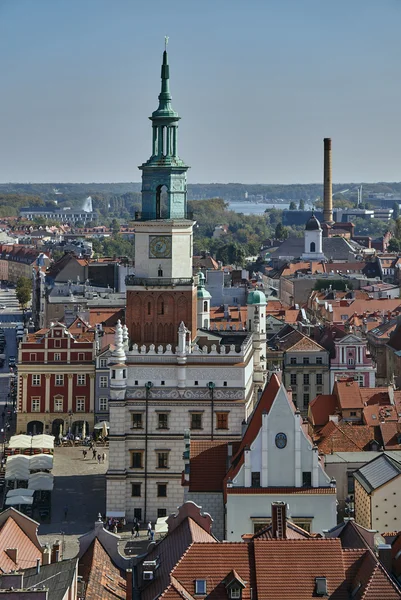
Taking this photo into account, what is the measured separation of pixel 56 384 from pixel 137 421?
19817 millimetres

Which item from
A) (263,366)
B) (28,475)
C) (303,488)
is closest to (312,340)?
(263,366)

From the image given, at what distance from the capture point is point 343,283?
12825 centimetres

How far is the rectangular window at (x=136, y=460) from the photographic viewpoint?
53.9 m

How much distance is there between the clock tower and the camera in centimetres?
5741

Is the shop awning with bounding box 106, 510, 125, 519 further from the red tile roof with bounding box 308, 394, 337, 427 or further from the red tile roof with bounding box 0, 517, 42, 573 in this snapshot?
the red tile roof with bounding box 0, 517, 42, 573

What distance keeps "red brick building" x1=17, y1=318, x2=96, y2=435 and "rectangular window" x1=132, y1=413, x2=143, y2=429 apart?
62.0 feet

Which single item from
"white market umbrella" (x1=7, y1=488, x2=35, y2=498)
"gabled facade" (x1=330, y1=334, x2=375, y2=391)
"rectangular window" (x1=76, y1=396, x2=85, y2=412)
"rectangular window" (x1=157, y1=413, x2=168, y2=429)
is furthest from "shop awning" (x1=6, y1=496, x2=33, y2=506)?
"gabled facade" (x1=330, y1=334, x2=375, y2=391)

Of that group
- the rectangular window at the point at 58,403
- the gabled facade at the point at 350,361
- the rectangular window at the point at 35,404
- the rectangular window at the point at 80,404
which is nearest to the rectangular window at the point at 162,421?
the rectangular window at the point at 80,404

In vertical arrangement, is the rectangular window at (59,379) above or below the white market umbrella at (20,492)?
above

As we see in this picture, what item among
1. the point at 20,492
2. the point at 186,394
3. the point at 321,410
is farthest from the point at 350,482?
the point at 20,492

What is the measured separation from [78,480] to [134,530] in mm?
8687

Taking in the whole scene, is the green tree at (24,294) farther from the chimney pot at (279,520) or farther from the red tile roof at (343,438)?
the chimney pot at (279,520)

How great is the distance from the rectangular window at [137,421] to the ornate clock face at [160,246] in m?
6.94

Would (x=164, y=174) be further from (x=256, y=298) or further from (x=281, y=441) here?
(x=281, y=441)
